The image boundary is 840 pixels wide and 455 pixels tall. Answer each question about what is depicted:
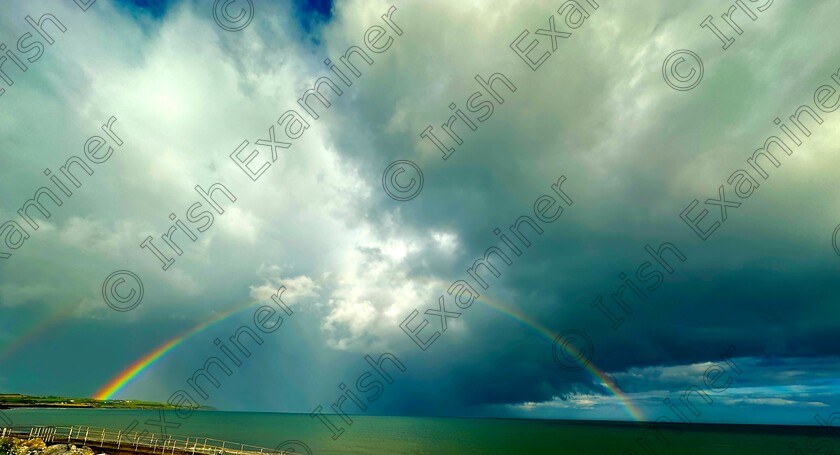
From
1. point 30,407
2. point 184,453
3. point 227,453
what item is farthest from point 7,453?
point 30,407

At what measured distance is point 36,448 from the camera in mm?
40906

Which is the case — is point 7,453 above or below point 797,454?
below

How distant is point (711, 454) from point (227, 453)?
113912 mm

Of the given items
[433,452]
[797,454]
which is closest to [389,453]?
[433,452]

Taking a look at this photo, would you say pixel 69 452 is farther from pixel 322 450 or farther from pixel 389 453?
pixel 389 453

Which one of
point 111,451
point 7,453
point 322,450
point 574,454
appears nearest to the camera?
point 7,453

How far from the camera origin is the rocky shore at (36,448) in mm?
38844

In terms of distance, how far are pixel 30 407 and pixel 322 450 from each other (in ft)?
604

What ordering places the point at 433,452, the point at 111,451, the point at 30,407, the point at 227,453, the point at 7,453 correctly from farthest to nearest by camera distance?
the point at 30,407, the point at 433,452, the point at 227,453, the point at 111,451, the point at 7,453

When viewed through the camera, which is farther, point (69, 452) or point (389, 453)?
point (389, 453)

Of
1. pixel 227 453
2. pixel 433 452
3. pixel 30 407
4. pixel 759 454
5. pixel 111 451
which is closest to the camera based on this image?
pixel 111 451

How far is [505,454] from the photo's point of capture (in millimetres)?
87688

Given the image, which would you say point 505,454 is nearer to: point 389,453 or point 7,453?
point 389,453

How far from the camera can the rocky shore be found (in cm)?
3884
